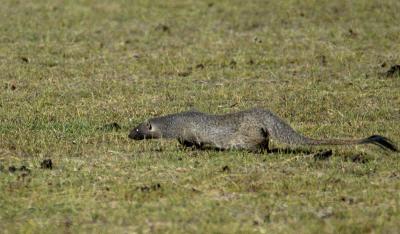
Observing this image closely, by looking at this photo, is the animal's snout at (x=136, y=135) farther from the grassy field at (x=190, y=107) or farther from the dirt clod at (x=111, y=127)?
the dirt clod at (x=111, y=127)

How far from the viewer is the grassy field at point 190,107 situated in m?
6.52

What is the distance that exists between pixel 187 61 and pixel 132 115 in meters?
3.36

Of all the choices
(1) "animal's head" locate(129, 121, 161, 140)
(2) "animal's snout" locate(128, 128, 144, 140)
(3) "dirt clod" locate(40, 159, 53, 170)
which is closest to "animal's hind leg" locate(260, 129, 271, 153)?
(1) "animal's head" locate(129, 121, 161, 140)

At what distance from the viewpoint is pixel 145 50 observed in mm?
14531

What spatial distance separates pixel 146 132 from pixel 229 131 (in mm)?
937

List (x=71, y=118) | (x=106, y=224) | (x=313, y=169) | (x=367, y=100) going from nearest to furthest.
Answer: (x=106, y=224), (x=313, y=169), (x=71, y=118), (x=367, y=100)

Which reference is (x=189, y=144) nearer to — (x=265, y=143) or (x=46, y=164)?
(x=265, y=143)

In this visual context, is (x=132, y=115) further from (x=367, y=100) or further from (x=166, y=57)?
(x=166, y=57)

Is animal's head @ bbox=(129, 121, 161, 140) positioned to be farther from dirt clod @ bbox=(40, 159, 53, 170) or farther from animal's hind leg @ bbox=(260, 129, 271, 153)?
dirt clod @ bbox=(40, 159, 53, 170)

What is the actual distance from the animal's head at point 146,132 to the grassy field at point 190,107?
0.10 m

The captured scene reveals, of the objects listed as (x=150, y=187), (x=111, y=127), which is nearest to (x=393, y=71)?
(x=111, y=127)

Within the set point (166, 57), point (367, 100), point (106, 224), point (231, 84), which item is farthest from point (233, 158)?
point (166, 57)

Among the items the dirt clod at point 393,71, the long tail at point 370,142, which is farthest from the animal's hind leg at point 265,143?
the dirt clod at point 393,71

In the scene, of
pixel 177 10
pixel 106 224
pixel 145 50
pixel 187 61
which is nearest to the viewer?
pixel 106 224
